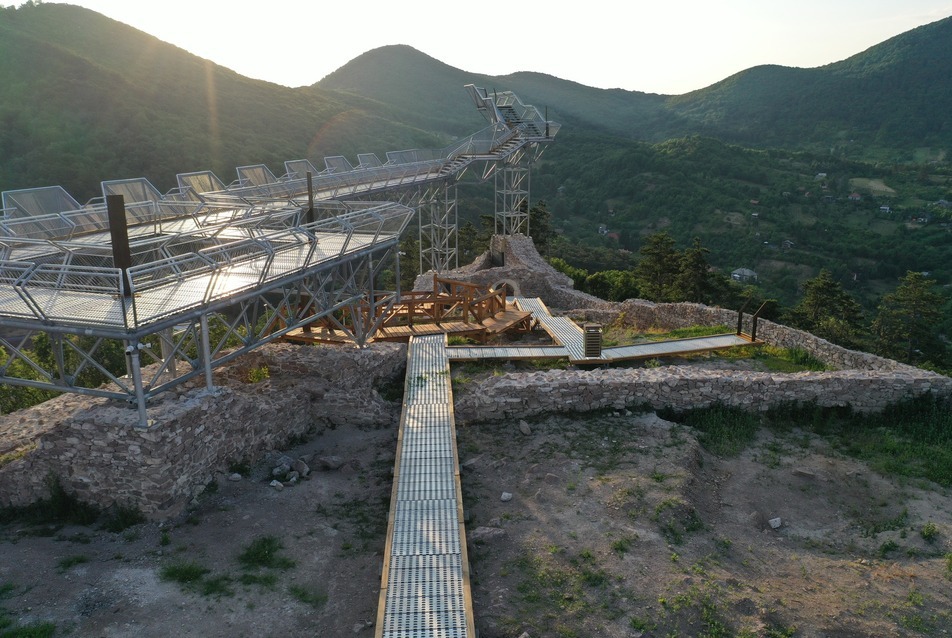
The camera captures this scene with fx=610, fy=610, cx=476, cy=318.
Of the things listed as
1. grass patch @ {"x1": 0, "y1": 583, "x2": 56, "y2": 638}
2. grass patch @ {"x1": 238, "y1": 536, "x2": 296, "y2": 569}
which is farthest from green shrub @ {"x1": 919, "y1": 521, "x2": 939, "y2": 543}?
grass patch @ {"x1": 0, "y1": 583, "x2": 56, "y2": 638}

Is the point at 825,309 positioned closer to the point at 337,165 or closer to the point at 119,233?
the point at 337,165

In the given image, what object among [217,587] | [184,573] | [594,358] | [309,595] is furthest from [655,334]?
[184,573]

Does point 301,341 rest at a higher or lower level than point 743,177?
lower

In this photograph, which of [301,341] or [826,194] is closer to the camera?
[301,341]

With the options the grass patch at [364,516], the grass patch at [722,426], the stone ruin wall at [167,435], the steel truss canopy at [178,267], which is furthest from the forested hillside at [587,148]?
the grass patch at [364,516]

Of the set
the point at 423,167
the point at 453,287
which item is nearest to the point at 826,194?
the point at 423,167

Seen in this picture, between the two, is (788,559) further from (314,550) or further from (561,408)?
(314,550)

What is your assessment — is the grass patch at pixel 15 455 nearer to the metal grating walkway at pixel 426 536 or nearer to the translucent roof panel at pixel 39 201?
the metal grating walkway at pixel 426 536
